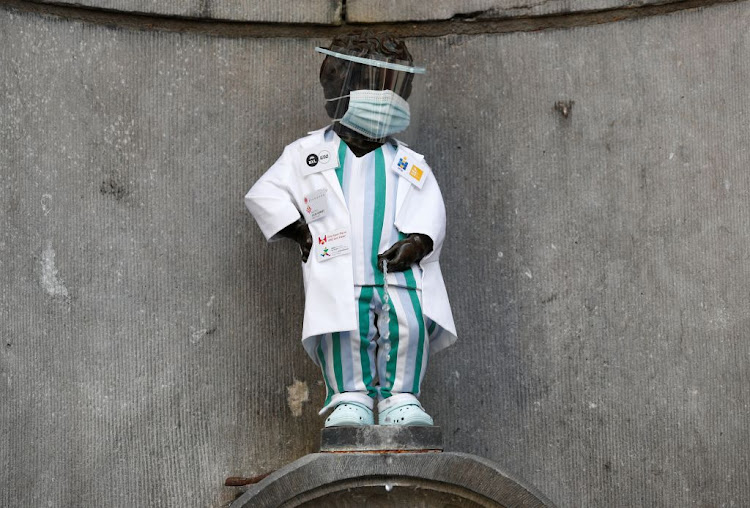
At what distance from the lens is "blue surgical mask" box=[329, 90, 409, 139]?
161 inches

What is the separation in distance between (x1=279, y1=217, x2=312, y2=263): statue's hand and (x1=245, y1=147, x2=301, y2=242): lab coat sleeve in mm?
26

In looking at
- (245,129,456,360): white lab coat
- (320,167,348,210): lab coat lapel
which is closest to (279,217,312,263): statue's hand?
(245,129,456,360): white lab coat

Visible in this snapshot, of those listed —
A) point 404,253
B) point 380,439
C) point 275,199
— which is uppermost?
point 275,199

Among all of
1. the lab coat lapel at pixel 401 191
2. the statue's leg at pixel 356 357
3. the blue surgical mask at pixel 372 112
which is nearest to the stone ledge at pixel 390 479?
the statue's leg at pixel 356 357

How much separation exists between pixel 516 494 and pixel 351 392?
23.3 inches

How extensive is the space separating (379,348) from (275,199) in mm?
573

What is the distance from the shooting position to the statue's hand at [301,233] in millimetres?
4050

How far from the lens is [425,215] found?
410cm

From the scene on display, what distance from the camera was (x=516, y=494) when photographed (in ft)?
12.2

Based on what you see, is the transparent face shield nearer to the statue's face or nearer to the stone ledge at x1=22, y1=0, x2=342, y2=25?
the statue's face

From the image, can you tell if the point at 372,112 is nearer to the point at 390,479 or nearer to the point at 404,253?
the point at 404,253

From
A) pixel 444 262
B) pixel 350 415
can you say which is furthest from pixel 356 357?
pixel 444 262

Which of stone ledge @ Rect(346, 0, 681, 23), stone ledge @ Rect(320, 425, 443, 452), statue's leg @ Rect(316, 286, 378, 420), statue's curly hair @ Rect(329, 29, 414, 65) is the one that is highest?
stone ledge @ Rect(346, 0, 681, 23)

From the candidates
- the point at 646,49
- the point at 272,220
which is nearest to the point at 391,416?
the point at 272,220
